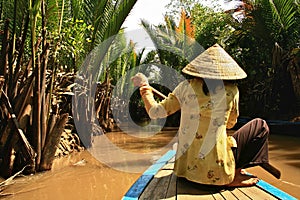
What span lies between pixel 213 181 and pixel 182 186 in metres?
0.25

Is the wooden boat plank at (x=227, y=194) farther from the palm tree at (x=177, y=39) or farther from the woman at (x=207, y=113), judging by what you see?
the palm tree at (x=177, y=39)

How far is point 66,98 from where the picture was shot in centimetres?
754

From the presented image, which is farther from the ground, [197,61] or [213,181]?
[197,61]

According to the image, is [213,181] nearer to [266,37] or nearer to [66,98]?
[66,98]

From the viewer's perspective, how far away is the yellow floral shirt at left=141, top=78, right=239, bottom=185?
2320 millimetres

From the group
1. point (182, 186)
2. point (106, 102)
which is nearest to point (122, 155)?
point (106, 102)

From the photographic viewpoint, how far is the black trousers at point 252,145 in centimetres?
247

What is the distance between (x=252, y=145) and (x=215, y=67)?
2.22ft

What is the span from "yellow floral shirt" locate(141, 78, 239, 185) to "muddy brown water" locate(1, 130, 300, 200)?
92.7 inches

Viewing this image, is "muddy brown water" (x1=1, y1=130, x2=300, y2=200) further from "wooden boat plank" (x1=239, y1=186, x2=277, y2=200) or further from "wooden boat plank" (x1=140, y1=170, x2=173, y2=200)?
"wooden boat plank" (x1=239, y1=186, x2=277, y2=200)

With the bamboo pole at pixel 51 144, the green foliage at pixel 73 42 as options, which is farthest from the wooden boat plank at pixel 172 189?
the green foliage at pixel 73 42

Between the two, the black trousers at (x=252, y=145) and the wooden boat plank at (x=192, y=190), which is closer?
the wooden boat plank at (x=192, y=190)

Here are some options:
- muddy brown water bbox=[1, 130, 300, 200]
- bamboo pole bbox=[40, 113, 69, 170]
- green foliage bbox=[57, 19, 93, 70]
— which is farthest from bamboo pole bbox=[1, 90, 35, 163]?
green foliage bbox=[57, 19, 93, 70]

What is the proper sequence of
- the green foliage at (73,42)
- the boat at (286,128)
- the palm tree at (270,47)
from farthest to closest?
the palm tree at (270,47), the boat at (286,128), the green foliage at (73,42)
